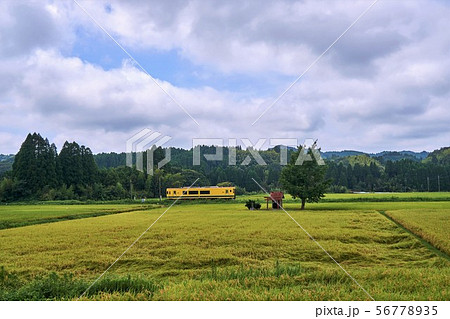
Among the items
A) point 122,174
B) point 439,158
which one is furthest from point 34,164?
point 439,158

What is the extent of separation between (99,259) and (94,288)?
5.05 m

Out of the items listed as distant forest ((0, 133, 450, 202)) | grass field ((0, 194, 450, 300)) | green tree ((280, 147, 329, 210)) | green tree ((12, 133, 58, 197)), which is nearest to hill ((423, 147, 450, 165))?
distant forest ((0, 133, 450, 202))

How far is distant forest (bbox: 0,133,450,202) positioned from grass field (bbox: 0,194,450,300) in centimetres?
1666

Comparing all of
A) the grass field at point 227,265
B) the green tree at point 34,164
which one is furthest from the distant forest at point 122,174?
the grass field at point 227,265

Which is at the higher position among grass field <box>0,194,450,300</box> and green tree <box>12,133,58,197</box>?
green tree <box>12,133,58,197</box>

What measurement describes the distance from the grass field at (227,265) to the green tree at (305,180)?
20.6 metres

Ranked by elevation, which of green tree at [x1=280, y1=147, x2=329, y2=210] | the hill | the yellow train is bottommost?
the yellow train

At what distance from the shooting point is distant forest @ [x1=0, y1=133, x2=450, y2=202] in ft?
112

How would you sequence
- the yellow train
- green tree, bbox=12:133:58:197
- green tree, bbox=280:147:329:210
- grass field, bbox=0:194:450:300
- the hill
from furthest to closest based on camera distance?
1. the hill
2. the yellow train
3. green tree, bbox=280:147:329:210
4. green tree, bbox=12:133:58:197
5. grass field, bbox=0:194:450:300

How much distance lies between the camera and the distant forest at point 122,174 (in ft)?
112

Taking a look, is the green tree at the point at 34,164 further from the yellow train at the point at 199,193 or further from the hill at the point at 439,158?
the hill at the point at 439,158

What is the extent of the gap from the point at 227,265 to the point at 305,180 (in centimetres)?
3305

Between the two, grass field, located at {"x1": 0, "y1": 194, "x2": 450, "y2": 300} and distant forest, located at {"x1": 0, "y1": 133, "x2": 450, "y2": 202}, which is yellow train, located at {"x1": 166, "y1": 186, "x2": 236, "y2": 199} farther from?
grass field, located at {"x1": 0, "y1": 194, "x2": 450, "y2": 300}

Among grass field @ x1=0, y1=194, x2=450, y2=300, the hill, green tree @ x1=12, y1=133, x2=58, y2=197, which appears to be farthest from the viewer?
the hill
